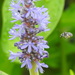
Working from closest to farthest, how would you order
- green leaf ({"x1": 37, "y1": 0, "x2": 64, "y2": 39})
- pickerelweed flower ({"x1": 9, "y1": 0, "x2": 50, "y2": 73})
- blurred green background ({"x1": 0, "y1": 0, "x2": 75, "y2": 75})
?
pickerelweed flower ({"x1": 9, "y1": 0, "x2": 50, "y2": 73}), green leaf ({"x1": 37, "y1": 0, "x2": 64, "y2": 39}), blurred green background ({"x1": 0, "y1": 0, "x2": 75, "y2": 75})

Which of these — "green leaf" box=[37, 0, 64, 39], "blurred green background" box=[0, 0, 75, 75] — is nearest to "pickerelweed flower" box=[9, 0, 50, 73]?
"green leaf" box=[37, 0, 64, 39]

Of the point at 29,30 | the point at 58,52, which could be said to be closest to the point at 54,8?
the point at 29,30

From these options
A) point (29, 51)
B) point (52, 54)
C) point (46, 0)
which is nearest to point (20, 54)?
point (29, 51)

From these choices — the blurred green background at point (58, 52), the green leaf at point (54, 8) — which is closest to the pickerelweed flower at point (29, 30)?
the green leaf at point (54, 8)

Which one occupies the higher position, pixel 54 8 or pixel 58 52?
pixel 54 8

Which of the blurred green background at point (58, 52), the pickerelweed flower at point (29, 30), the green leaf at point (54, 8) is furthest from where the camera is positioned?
the blurred green background at point (58, 52)

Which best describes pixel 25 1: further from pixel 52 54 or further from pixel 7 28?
pixel 52 54

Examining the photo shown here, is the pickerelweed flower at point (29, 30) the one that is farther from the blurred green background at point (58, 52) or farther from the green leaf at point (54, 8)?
the blurred green background at point (58, 52)

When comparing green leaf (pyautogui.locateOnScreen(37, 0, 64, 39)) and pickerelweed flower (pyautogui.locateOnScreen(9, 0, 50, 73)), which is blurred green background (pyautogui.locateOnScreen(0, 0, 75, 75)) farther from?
pickerelweed flower (pyautogui.locateOnScreen(9, 0, 50, 73))

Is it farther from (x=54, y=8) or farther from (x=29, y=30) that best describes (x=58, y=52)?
(x=29, y=30)

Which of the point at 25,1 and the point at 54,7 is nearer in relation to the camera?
the point at 25,1

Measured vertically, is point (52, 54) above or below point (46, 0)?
below
